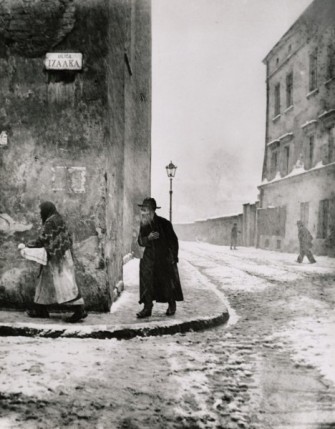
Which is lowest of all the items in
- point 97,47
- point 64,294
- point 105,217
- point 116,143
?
point 64,294

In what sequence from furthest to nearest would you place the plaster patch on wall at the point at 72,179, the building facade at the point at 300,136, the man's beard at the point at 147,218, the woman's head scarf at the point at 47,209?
the building facade at the point at 300,136 → the plaster patch on wall at the point at 72,179 → the man's beard at the point at 147,218 → the woman's head scarf at the point at 47,209

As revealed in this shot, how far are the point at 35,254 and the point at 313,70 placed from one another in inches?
815

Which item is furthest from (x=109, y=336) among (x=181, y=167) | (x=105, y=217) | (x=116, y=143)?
(x=181, y=167)

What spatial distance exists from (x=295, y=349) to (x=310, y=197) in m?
18.3

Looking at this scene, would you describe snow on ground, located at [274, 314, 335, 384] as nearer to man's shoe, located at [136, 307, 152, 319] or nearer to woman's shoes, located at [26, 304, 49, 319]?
man's shoe, located at [136, 307, 152, 319]

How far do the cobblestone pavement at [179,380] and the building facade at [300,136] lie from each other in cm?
1637

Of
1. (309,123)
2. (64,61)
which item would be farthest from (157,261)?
(309,123)

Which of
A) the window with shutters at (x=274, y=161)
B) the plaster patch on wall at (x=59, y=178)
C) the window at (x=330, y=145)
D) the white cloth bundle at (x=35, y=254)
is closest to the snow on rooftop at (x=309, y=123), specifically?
the window at (x=330, y=145)

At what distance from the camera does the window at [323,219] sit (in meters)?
20.4

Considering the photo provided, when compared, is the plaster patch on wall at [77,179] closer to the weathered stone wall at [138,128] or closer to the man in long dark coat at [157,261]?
the man in long dark coat at [157,261]

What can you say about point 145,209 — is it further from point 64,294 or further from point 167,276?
point 64,294

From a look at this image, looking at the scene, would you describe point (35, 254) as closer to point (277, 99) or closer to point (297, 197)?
point (297, 197)

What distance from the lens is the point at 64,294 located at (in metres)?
5.45

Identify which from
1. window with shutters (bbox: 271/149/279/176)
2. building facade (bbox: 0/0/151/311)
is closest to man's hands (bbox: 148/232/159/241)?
building facade (bbox: 0/0/151/311)
